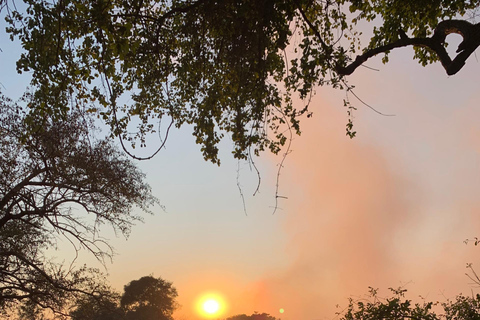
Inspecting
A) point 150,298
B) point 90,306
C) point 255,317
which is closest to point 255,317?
point 255,317

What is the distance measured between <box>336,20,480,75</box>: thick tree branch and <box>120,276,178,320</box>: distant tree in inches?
2053

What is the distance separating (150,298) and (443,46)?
53.8m

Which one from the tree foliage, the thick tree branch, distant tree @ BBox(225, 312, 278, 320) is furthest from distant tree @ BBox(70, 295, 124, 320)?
distant tree @ BBox(225, 312, 278, 320)

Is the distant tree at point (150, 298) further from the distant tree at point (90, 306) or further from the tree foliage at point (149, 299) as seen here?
the distant tree at point (90, 306)

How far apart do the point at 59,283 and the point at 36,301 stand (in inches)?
38.9

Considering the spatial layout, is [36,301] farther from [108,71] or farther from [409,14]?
[409,14]

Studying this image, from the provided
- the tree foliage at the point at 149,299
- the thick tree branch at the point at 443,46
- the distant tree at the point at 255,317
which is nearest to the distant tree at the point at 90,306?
the thick tree branch at the point at 443,46

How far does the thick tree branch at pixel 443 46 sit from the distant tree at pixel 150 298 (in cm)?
5214

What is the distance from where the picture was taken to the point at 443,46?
8.00 metres

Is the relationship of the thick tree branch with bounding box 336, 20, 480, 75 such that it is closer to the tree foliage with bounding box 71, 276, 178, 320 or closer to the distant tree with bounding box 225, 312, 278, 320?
the tree foliage with bounding box 71, 276, 178, 320

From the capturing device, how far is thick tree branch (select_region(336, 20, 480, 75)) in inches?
291

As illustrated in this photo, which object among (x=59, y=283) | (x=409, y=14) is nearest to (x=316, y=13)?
(x=409, y=14)

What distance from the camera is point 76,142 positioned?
14164mm

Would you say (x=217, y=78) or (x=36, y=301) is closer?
(x=217, y=78)
